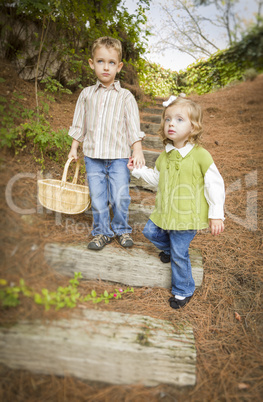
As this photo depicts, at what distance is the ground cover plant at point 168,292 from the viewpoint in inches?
55.1

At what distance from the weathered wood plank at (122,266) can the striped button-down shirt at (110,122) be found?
0.86 m

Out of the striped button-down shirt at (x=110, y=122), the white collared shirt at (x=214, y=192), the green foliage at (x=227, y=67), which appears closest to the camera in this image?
the green foliage at (x=227, y=67)

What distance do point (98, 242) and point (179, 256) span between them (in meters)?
0.70

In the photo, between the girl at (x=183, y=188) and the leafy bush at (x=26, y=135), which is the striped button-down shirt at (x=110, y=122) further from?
the leafy bush at (x=26, y=135)

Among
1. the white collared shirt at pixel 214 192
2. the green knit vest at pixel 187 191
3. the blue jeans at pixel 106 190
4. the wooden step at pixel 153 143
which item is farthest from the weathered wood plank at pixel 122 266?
the wooden step at pixel 153 143

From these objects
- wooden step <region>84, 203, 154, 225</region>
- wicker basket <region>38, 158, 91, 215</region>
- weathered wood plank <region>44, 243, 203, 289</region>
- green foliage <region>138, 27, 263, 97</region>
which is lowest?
weathered wood plank <region>44, 243, 203, 289</region>

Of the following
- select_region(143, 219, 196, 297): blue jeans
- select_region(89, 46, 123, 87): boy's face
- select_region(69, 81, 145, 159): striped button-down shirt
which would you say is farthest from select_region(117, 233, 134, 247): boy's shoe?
select_region(89, 46, 123, 87): boy's face

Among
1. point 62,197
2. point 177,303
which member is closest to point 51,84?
point 62,197

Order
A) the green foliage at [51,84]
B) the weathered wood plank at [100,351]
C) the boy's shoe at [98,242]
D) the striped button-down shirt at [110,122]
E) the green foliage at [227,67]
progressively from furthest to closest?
the green foliage at [51,84] → the striped button-down shirt at [110,122] → the boy's shoe at [98,242] → the green foliage at [227,67] → the weathered wood plank at [100,351]

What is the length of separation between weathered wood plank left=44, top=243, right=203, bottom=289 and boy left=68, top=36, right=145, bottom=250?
12 centimetres

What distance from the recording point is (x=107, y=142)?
226cm

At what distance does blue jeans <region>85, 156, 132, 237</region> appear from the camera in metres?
2.30

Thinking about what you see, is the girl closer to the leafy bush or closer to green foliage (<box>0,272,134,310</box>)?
green foliage (<box>0,272,134,310</box>)

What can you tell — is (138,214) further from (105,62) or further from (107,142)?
(105,62)
